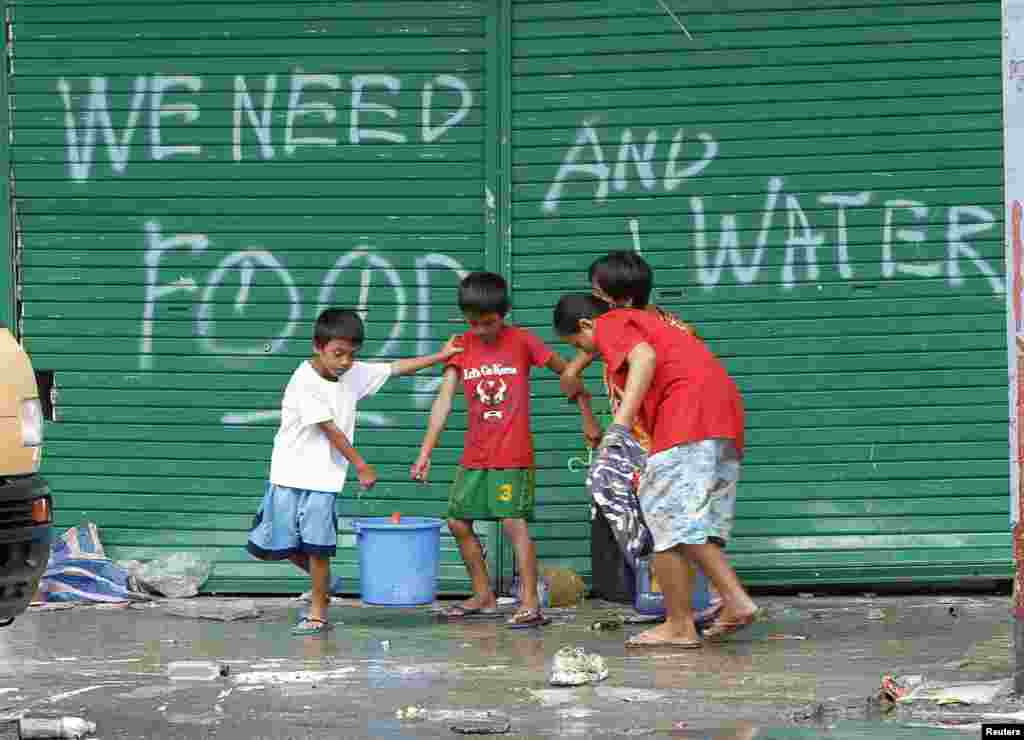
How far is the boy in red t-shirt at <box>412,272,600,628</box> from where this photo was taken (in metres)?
8.48

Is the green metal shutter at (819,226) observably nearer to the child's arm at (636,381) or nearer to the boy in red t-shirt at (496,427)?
the boy in red t-shirt at (496,427)

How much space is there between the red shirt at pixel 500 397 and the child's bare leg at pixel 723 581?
1193 mm

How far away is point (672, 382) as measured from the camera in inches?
306

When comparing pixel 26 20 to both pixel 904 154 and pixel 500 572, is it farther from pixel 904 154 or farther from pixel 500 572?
pixel 904 154

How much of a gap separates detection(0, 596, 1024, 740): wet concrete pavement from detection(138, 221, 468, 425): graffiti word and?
141 centimetres

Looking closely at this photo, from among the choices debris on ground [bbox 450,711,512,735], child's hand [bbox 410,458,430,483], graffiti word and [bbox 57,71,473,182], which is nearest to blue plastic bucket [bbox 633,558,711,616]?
child's hand [bbox 410,458,430,483]

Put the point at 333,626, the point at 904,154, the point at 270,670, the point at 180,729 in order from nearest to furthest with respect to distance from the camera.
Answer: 1. the point at 180,729
2. the point at 270,670
3. the point at 333,626
4. the point at 904,154

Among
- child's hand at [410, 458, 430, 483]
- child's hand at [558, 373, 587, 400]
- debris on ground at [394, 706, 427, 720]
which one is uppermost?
child's hand at [558, 373, 587, 400]

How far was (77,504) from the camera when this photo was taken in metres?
9.68

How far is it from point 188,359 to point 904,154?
4041 mm

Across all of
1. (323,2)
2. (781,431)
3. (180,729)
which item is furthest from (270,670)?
(323,2)

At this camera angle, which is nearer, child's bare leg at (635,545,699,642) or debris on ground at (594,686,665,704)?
debris on ground at (594,686,665,704)

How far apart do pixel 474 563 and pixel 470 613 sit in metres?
0.28

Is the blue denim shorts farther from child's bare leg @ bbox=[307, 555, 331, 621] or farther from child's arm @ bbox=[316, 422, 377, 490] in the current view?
child's arm @ bbox=[316, 422, 377, 490]
